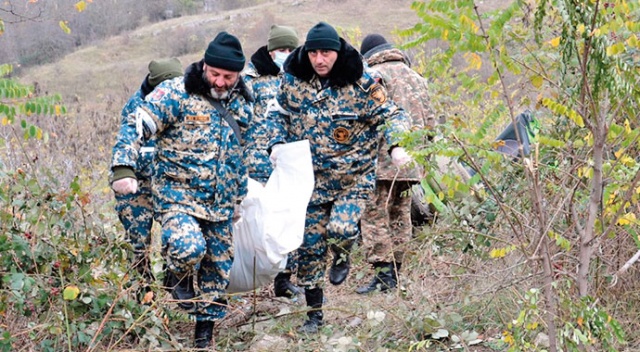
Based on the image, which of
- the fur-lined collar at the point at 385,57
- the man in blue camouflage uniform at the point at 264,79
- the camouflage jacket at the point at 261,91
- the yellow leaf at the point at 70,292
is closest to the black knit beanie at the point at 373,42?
the fur-lined collar at the point at 385,57

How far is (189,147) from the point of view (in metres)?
4.42

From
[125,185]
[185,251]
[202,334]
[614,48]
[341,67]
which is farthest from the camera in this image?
[341,67]

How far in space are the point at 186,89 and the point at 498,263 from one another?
6.96 feet

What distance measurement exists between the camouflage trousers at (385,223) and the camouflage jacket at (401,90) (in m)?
0.15

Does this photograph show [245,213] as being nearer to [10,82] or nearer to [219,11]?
[10,82]

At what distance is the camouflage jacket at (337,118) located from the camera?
4.82 metres

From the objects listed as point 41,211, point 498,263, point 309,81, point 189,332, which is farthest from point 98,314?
point 498,263

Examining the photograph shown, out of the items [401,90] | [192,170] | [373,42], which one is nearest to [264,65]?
[373,42]

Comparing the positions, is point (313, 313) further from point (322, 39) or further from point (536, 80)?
point (536, 80)

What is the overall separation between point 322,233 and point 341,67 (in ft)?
3.26

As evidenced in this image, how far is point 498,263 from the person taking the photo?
16.7ft

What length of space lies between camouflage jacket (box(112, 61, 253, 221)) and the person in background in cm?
156

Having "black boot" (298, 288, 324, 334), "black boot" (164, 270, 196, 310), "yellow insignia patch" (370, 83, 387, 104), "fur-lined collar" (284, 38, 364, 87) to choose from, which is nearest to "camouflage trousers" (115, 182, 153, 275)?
"black boot" (164, 270, 196, 310)

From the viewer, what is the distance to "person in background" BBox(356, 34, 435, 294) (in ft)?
19.1
